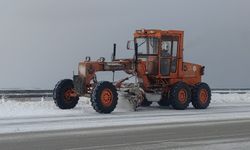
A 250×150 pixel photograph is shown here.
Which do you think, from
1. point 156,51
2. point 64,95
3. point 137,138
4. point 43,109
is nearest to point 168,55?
point 156,51

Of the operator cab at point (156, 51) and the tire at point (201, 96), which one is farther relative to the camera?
the tire at point (201, 96)

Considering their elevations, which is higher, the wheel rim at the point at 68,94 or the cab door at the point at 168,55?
the cab door at the point at 168,55

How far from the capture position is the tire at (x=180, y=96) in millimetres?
22734

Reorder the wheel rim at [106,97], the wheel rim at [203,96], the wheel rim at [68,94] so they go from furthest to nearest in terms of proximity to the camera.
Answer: the wheel rim at [203,96]
the wheel rim at [68,94]
the wheel rim at [106,97]

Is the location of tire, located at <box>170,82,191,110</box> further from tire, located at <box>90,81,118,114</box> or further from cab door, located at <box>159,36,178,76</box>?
tire, located at <box>90,81,118,114</box>

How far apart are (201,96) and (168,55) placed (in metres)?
2.31

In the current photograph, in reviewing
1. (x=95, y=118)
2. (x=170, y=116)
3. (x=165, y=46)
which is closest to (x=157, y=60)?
(x=165, y=46)

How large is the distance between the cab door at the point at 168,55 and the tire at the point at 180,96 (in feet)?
2.33

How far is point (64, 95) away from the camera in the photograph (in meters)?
22.2

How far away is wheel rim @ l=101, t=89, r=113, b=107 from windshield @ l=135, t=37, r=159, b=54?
3044 mm

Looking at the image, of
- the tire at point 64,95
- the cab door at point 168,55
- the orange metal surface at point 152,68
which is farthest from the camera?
the cab door at point 168,55

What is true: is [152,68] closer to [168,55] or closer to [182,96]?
[168,55]

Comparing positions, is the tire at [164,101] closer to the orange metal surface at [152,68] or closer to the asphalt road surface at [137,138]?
the orange metal surface at [152,68]

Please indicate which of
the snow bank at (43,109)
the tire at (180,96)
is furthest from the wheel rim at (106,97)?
the tire at (180,96)
